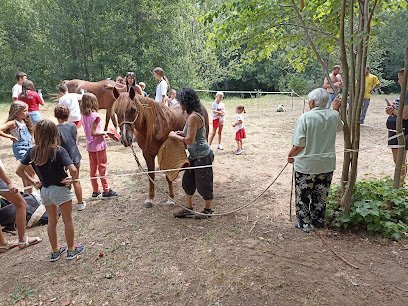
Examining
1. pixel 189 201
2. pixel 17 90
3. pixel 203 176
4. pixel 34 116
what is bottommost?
pixel 189 201

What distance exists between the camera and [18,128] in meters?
4.75

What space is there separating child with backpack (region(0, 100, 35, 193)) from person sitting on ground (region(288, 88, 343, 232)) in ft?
11.8

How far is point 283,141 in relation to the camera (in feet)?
29.8

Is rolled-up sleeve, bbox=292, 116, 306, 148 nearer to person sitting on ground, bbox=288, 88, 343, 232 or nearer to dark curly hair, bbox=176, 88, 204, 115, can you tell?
person sitting on ground, bbox=288, 88, 343, 232

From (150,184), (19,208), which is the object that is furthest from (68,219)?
(150,184)

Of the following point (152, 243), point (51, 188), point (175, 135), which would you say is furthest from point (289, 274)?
point (51, 188)

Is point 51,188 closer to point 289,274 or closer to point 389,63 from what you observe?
point 289,274

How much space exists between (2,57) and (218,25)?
23.7 meters

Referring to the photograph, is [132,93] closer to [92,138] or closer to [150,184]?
[92,138]

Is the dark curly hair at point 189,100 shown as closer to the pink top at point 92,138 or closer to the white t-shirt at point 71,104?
the pink top at point 92,138

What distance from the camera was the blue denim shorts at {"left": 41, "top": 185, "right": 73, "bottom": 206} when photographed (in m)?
3.28

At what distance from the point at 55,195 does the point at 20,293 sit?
95 cm

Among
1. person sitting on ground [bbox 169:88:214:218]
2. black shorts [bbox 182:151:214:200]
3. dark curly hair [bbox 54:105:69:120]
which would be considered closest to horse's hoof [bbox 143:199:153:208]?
person sitting on ground [bbox 169:88:214:218]

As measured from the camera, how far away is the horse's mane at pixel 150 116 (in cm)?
434
